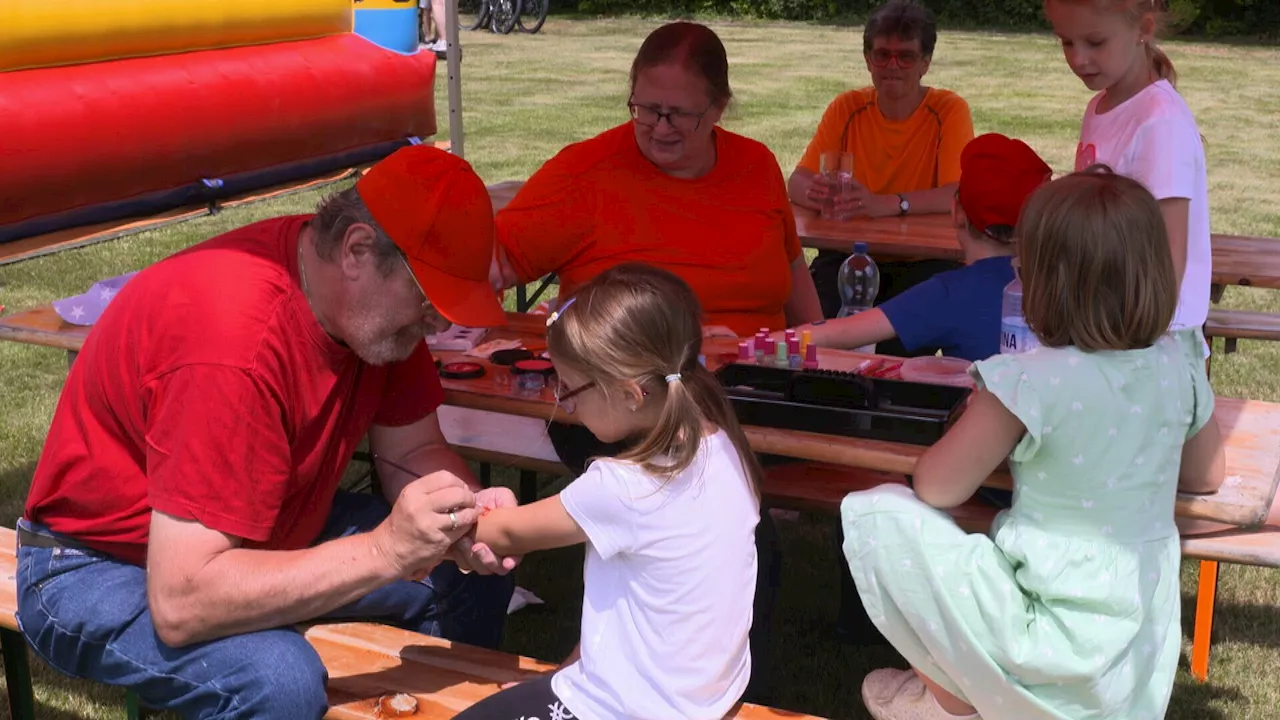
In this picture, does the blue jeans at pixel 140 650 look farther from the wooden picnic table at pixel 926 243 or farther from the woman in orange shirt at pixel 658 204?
the wooden picnic table at pixel 926 243

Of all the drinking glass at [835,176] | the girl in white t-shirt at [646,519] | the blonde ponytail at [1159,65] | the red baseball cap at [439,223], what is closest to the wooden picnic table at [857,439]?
the girl in white t-shirt at [646,519]

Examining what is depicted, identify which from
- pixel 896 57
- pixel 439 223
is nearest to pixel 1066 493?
pixel 439 223

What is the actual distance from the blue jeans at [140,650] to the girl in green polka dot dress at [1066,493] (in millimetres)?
1034

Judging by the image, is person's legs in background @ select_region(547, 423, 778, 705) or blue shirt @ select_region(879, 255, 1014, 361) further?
blue shirt @ select_region(879, 255, 1014, 361)

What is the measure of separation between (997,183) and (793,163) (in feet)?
26.6

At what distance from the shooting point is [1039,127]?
13523 millimetres

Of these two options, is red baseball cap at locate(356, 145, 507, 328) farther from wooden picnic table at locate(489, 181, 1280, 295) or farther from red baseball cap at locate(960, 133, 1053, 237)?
wooden picnic table at locate(489, 181, 1280, 295)

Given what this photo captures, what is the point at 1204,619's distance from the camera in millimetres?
3709

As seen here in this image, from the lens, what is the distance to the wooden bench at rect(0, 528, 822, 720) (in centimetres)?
256

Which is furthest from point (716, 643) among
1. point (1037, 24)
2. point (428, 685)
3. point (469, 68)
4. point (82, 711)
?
point (1037, 24)

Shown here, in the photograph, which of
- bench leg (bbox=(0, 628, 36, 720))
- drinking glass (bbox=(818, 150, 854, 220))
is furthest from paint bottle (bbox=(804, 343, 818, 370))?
drinking glass (bbox=(818, 150, 854, 220))

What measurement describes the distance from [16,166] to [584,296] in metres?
6.43

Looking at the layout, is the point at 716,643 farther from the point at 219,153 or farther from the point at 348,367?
the point at 219,153

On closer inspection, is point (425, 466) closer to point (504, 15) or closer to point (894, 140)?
point (894, 140)
